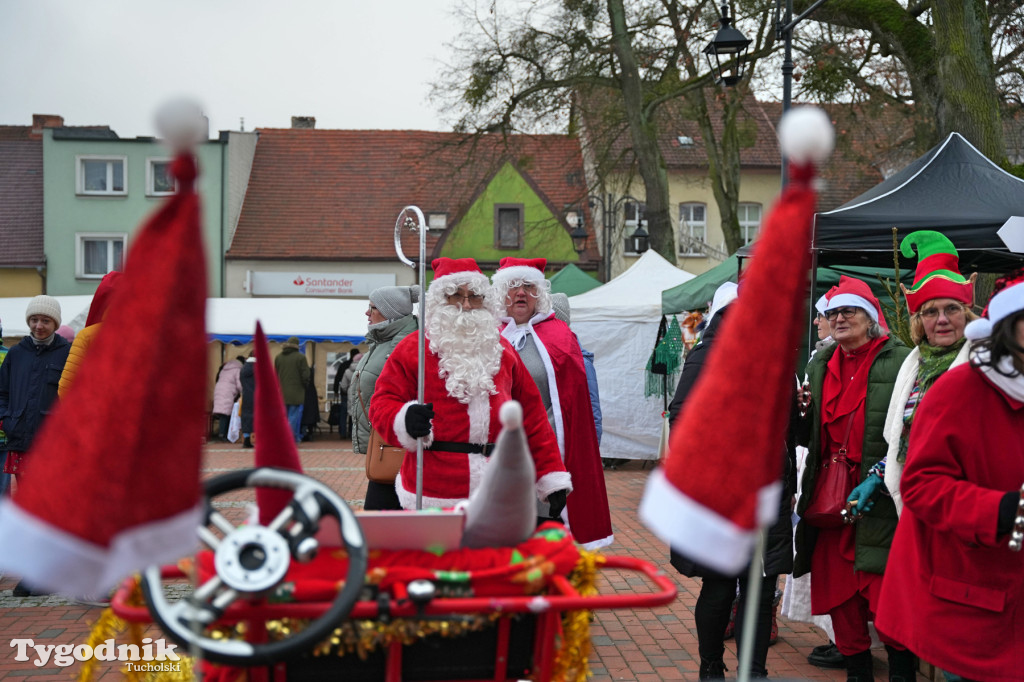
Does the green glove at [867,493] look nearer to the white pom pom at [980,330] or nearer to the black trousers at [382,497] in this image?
the white pom pom at [980,330]

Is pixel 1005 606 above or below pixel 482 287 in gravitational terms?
below

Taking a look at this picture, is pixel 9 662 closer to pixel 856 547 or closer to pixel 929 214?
pixel 856 547

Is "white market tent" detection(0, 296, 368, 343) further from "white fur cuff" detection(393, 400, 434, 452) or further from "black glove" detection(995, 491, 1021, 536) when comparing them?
"black glove" detection(995, 491, 1021, 536)

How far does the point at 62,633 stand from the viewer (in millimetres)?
5301

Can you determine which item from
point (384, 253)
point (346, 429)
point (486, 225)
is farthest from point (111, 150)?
point (346, 429)

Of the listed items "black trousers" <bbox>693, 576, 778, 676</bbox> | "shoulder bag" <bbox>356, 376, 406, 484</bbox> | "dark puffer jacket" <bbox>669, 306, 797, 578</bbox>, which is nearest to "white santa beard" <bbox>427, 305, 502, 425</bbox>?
"shoulder bag" <bbox>356, 376, 406, 484</bbox>

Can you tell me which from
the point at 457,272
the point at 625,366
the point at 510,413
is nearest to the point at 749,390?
the point at 510,413

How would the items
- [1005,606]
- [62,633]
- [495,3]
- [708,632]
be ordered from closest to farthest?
1. [1005,606]
2. [708,632]
3. [62,633]
4. [495,3]

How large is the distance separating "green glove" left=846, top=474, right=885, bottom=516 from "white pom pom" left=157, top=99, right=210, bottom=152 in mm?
3496

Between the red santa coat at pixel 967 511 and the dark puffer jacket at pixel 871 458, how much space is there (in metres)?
1.21

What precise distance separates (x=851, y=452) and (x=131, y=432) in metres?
3.71

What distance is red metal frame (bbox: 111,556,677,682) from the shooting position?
6.93 ft

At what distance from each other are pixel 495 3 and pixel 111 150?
17.5m

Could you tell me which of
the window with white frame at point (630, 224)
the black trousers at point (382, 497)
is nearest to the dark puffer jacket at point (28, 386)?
the black trousers at point (382, 497)
